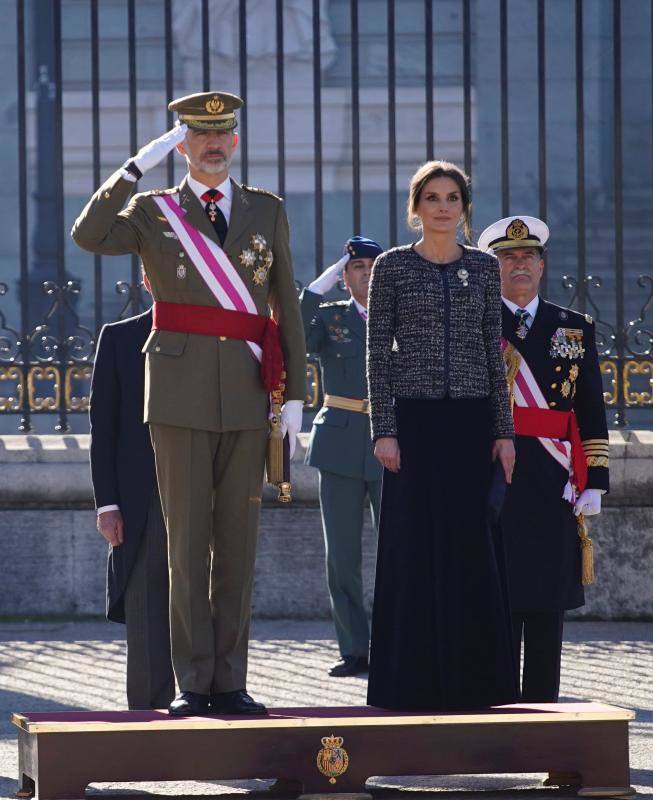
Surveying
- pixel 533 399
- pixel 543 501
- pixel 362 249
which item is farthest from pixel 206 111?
pixel 362 249

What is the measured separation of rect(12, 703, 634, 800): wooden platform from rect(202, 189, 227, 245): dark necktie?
1.26m

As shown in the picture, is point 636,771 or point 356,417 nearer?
point 636,771

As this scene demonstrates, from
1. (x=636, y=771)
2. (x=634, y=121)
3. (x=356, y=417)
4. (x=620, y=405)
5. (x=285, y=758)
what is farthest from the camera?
(x=634, y=121)

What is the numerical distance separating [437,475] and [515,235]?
3.05 ft

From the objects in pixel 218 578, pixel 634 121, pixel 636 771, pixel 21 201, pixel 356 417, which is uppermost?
pixel 634 121

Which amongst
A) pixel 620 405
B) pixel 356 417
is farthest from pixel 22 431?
pixel 620 405

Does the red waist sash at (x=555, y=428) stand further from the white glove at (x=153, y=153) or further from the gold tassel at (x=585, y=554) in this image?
the white glove at (x=153, y=153)

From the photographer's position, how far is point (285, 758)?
458cm

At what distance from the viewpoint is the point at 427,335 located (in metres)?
4.86

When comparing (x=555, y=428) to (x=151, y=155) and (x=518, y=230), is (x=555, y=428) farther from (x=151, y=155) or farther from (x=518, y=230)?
(x=151, y=155)

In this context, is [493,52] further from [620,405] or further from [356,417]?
[356,417]

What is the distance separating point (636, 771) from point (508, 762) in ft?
2.05

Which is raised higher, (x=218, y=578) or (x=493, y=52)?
(x=493, y=52)

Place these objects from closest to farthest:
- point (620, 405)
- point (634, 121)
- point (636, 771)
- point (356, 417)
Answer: point (636, 771)
point (356, 417)
point (620, 405)
point (634, 121)
